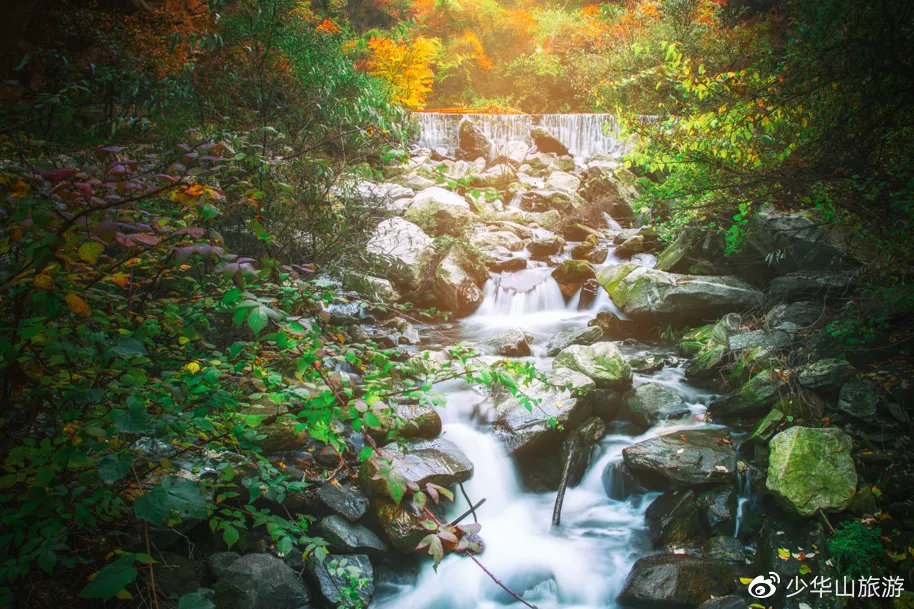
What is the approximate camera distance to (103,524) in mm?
2264

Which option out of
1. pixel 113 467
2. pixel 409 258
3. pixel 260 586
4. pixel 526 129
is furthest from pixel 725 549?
pixel 526 129

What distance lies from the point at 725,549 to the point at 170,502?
4.18 metres

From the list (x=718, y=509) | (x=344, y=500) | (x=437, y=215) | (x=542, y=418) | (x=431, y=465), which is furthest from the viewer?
(x=437, y=215)

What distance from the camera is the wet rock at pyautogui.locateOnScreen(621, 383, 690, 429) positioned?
5285mm

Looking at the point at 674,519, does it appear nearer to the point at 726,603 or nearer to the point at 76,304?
the point at 726,603

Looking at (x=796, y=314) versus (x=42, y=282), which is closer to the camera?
(x=42, y=282)

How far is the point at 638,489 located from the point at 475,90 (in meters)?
24.3

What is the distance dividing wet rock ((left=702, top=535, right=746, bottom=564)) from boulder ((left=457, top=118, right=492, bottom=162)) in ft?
50.4

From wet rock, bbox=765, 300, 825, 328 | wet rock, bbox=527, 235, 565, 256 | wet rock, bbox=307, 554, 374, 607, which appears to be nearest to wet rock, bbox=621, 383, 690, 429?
wet rock, bbox=765, 300, 825, 328

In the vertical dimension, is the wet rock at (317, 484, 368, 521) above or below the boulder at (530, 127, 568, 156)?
below

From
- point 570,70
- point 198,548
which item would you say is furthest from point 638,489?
point 570,70

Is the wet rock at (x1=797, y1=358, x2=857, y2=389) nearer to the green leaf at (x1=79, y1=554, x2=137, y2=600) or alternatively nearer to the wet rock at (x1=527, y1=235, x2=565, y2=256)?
the green leaf at (x1=79, y1=554, x2=137, y2=600)

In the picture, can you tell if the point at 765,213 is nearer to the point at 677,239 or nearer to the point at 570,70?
the point at 677,239

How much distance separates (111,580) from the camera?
1.18 m
